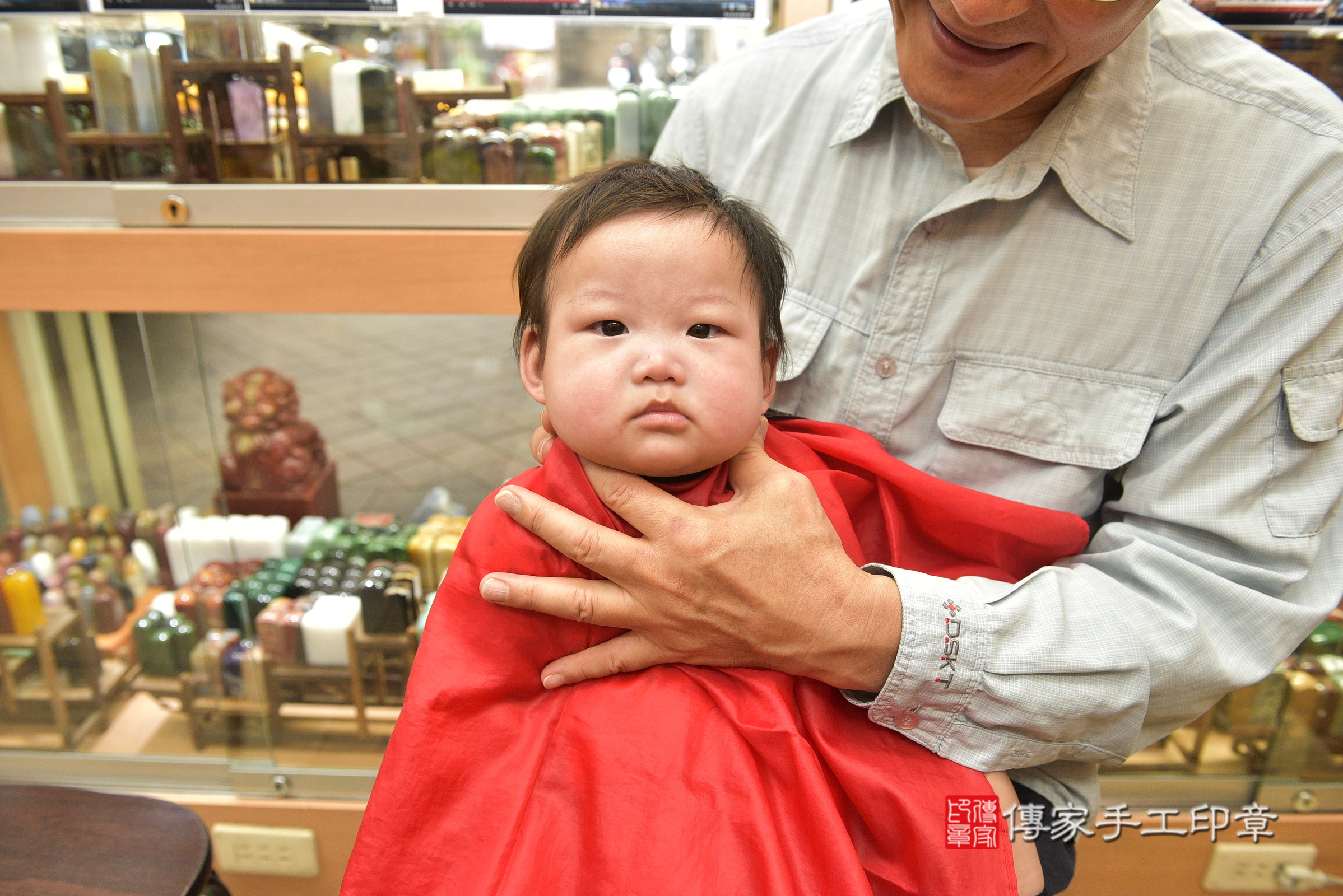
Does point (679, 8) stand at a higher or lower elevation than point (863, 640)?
higher

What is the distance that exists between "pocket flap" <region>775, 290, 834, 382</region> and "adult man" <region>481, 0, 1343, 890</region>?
0.12 metres

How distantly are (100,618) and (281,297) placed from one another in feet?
3.43

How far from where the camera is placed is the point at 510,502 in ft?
3.08

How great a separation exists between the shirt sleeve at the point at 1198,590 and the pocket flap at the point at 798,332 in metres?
0.35

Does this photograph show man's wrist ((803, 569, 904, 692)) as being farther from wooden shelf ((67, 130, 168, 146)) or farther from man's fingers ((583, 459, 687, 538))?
wooden shelf ((67, 130, 168, 146))

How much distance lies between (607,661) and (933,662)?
0.38 meters

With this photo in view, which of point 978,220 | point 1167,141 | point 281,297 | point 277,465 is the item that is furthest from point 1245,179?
point 277,465

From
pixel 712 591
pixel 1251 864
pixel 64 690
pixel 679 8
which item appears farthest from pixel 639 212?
pixel 1251 864

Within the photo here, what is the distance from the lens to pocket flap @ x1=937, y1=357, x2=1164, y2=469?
3.31ft

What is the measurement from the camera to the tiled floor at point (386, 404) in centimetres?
201

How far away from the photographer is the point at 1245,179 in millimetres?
940

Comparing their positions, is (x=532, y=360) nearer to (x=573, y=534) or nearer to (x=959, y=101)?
(x=573, y=534)

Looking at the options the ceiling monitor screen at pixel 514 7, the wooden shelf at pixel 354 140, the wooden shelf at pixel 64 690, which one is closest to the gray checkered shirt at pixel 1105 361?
the ceiling monitor screen at pixel 514 7

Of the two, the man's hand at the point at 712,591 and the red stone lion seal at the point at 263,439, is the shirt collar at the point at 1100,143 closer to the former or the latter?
the man's hand at the point at 712,591
